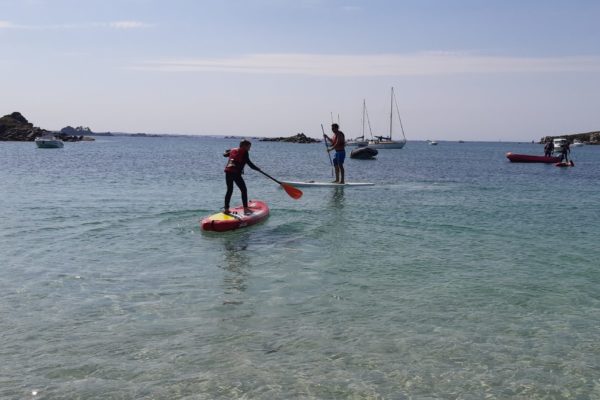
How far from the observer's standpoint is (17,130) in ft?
446

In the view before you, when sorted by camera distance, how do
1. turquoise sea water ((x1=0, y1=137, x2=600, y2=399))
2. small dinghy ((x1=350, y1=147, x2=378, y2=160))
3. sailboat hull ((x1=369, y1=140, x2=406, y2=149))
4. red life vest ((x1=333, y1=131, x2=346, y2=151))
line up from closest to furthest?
1. turquoise sea water ((x1=0, y1=137, x2=600, y2=399))
2. red life vest ((x1=333, y1=131, x2=346, y2=151))
3. small dinghy ((x1=350, y1=147, x2=378, y2=160))
4. sailboat hull ((x1=369, y1=140, x2=406, y2=149))

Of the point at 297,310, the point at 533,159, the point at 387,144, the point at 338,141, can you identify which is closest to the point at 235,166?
the point at 297,310

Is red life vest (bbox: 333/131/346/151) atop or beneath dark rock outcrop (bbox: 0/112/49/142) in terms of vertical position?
beneath

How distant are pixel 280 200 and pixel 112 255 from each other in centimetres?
1273

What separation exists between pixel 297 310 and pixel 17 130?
147472mm

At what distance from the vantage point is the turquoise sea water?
572cm

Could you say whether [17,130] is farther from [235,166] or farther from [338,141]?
[235,166]

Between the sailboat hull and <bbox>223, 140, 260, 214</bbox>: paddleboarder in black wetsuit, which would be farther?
the sailboat hull

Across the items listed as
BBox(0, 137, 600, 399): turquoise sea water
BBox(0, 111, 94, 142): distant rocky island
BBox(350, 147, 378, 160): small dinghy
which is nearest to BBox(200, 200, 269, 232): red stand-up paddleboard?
BBox(0, 137, 600, 399): turquoise sea water

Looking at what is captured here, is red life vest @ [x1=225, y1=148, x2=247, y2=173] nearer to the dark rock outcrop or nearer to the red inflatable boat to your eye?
the red inflatable boat

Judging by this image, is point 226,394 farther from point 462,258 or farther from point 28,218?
point 28,218

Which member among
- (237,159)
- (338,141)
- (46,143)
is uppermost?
(46,143)

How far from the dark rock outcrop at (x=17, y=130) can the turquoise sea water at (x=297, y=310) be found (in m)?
132

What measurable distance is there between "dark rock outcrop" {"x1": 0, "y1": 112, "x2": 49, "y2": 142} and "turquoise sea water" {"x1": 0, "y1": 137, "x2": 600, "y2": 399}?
132m
